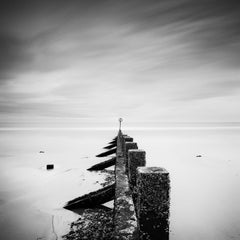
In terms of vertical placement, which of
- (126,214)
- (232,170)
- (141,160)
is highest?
(141,160)

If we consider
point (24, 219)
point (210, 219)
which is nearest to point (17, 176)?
point (24, 219)

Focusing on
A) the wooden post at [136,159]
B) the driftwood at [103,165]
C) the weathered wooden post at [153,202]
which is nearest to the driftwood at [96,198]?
the wooden post at [136,159]

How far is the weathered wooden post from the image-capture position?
2.32 metres

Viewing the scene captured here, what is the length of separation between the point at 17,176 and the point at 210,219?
8042 mm

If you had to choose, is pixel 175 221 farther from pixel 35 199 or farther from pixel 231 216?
pixel 35 199

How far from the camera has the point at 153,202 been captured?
7.73 ft

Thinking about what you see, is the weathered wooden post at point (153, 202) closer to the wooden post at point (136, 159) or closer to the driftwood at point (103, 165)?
the wooden post at point (136, 159)

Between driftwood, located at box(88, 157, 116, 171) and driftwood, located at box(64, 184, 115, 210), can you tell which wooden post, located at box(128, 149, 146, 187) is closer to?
driftwood, located at box(64, 184, 115, 210)

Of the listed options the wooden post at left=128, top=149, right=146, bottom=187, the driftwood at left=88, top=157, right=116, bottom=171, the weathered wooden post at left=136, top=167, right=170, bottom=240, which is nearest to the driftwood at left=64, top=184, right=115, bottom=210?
the wooden post at left=128, top=149, right=146, bottom=187

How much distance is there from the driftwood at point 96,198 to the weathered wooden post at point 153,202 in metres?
2.75

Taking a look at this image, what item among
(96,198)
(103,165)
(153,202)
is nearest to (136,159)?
(153,202)

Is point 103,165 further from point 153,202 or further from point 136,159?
point 153,202

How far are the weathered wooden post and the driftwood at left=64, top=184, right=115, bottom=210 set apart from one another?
275cm

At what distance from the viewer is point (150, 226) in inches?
94.5
